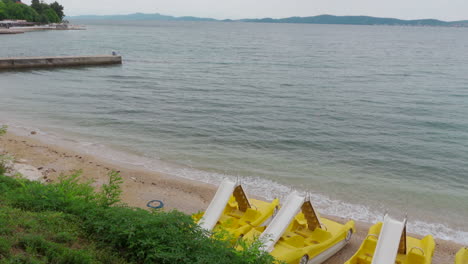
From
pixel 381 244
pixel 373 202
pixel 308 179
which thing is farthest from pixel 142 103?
pixel 381 244

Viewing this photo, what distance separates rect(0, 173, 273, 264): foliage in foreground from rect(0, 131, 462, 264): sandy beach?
400cm

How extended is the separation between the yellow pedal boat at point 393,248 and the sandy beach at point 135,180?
104 cm

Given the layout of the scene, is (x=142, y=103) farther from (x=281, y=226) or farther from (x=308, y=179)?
(x=281, y=226)

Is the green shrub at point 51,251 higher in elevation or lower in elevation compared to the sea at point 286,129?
higher

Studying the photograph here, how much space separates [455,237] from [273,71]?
34.6 meters

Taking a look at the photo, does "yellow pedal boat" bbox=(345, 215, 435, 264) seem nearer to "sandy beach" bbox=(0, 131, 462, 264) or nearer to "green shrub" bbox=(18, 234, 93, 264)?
"sandy beach" bbox=(0, 131, 462, 264)

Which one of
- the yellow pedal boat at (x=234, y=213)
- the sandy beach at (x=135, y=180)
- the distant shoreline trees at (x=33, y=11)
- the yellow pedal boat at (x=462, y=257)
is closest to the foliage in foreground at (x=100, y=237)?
the yellow pedal boat at (x=234, y=213)

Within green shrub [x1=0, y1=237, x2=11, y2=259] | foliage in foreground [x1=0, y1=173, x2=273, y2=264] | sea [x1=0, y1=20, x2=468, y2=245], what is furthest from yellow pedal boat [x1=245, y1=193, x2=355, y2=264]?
green shrub [x1=0, y1=237, x2=11, y2=259]

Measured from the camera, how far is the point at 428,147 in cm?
1930

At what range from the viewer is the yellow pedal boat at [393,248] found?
24.6ft

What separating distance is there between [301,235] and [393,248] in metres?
2.70

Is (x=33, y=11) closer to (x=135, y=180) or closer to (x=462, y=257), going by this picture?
(x=135, y=180)

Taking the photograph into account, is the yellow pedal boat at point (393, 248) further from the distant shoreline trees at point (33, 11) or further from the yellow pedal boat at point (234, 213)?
the distant shoreline trees at point (33, 11)

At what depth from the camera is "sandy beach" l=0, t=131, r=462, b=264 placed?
10.8 m
